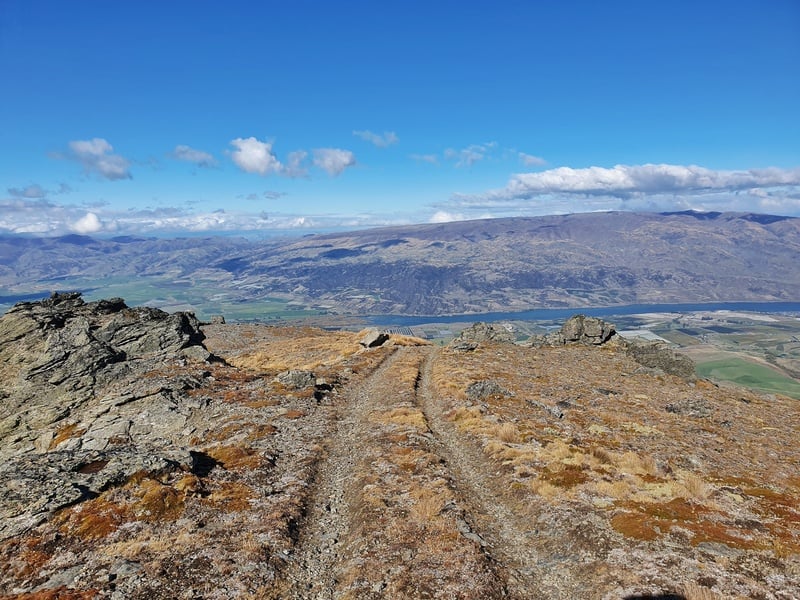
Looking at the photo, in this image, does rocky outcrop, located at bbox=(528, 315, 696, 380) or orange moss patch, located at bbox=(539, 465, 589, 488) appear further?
rocky outcrop, located at bbox=(528, 315, 696, 380)

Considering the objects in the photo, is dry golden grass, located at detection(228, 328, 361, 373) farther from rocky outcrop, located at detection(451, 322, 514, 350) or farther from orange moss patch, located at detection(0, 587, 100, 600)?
orange moss patch, located at detection(0, 587, 100, 600)

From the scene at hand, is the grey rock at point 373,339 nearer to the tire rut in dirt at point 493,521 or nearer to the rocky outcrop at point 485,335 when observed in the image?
the rocky outcrop at point 485,335

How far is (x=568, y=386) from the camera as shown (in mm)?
49812

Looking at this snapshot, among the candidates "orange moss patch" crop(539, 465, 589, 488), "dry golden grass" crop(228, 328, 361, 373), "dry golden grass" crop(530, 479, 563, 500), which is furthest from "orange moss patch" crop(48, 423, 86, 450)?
"orange moss patch" crop(539, 465, 589, 488)

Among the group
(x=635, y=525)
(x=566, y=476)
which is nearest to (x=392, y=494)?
(x=566, y=476)

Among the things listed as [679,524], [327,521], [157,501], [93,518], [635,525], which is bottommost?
[327,521]

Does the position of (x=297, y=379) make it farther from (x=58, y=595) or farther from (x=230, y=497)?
(x=58, y=595)

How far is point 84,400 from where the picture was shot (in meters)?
41.8

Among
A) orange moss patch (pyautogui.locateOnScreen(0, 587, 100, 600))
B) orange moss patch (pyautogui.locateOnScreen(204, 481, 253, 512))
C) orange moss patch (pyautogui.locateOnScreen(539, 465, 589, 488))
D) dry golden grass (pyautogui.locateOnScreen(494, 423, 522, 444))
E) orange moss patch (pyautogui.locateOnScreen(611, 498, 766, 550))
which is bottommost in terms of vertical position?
dry golden grass (pyautogui.locateOnScreen(494, 423, 522, 444))

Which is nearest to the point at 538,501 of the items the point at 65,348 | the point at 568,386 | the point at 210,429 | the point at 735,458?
the point at 735,458

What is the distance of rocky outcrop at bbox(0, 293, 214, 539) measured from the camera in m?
22.6

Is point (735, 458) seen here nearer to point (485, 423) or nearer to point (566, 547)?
point (485, 423)

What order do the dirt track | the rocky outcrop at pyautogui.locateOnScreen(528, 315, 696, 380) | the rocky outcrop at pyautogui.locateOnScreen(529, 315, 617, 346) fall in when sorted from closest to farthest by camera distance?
1. the dirt track
2. the rocky outcrop at pyautogui.locateOnScreen(528, 315, 696, 380)
3. the rocky outcrop at pyautogui.locateOnScreen(529, 315, 617, 346)

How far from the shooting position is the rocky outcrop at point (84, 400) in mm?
22641
